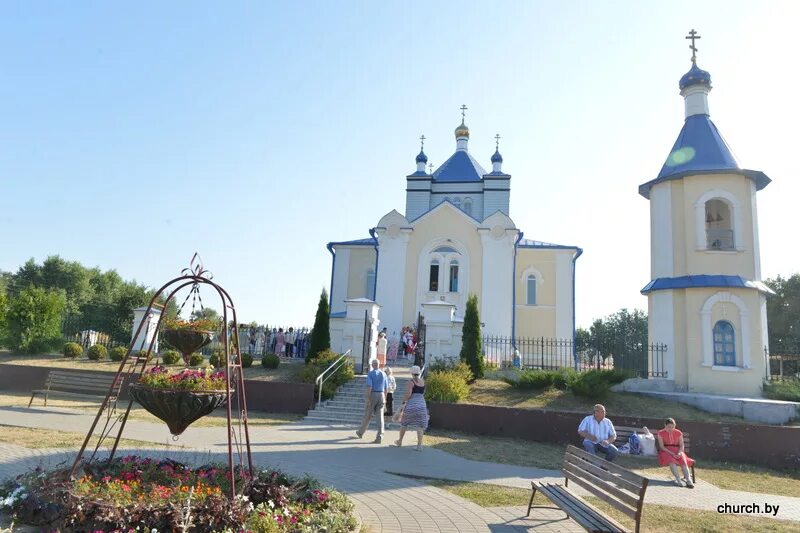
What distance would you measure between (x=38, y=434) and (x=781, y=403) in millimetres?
15736

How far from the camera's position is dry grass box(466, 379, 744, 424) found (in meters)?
12.7

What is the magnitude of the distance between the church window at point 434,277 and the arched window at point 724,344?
1232 centimetres

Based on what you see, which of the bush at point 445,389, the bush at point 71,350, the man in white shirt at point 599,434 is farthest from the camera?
the bush at point 71,350

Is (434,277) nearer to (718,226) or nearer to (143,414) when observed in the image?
(718,226)

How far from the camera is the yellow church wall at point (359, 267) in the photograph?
28047mm

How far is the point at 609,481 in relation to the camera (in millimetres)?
5102

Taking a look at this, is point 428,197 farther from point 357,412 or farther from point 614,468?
point 614,468

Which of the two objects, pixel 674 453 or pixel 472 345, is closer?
pixel 674 453

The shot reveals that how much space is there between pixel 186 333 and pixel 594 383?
1086 cm

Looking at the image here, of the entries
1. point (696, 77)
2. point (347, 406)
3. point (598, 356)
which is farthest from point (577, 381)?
point (696, 77)

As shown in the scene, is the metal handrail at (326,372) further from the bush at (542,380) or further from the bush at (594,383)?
the bush at (594,383)

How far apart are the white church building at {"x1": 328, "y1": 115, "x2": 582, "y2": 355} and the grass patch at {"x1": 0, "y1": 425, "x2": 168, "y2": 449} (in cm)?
1301

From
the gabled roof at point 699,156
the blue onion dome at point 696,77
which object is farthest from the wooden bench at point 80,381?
the blue onion dome at point 696,77

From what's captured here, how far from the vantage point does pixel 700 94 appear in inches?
690
